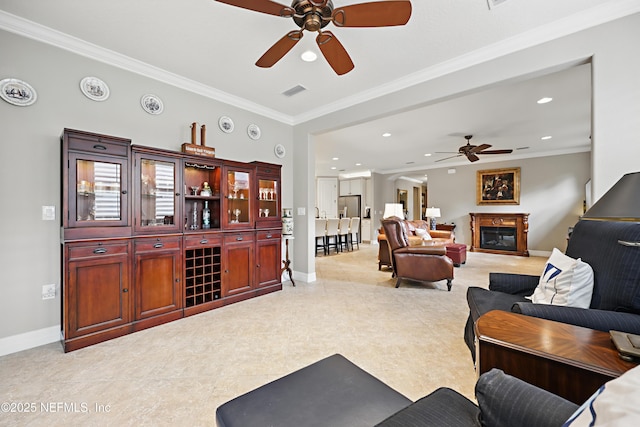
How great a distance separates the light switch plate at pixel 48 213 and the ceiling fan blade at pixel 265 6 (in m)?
2.41

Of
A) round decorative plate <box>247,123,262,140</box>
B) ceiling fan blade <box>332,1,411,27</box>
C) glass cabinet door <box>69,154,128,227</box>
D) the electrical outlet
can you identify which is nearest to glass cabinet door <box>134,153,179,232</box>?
glass cabinet door <box>69,154,128,227</box>

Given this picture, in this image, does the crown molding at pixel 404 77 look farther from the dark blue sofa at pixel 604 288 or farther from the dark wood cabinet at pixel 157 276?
the dark wood cabinet at pixel 157 276

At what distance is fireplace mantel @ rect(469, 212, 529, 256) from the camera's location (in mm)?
6863

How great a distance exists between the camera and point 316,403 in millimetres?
1008

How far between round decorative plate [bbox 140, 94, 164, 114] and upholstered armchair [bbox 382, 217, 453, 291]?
3388 mm

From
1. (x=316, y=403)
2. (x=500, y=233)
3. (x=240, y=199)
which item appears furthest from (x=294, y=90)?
(x=500, y=233)

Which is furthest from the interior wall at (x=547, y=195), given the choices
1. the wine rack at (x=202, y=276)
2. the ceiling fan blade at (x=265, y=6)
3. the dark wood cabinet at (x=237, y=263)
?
the ceiling fan blade at (x=265, y=6)

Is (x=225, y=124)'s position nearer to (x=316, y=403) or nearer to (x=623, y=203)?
(x=316, y=403)

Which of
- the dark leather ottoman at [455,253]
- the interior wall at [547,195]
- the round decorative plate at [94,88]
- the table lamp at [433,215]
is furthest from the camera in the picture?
the table lamp at [433,215]

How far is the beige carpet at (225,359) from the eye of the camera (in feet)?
5.23

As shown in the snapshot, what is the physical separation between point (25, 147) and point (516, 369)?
3.72 metres

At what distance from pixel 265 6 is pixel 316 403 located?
2.17m

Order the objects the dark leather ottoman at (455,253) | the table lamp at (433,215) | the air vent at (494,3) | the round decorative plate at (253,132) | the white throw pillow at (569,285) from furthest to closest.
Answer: the table lamp at (433,215), the dark leather ottoman at (455,253), the round decorative plate at (253,132), the air vent at (494,3), the white throw pillow at (569,285)

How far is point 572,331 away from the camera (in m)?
1.05
